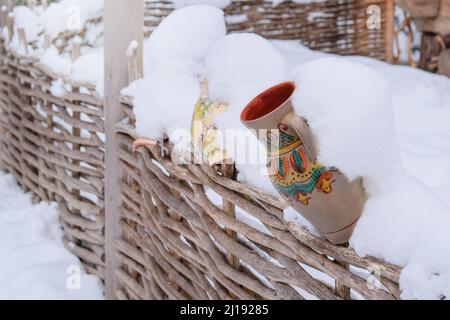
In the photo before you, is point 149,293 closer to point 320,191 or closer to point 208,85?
point 208,85

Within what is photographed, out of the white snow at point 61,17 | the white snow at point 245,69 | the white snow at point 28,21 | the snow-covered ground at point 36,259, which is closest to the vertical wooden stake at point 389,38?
the white snow at point 61,17

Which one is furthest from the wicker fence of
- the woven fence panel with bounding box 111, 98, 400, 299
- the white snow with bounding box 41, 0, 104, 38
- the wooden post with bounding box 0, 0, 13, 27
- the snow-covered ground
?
the white snow with bounding box 41, 0, 104, 38

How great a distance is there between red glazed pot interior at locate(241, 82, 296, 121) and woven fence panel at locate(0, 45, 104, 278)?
215 centimetres

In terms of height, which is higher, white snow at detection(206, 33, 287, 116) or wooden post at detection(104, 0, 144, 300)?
white snow at detection(206, 33, 287, 116)

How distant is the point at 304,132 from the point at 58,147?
3339 mm

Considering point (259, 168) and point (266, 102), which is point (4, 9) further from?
point (266, 102)

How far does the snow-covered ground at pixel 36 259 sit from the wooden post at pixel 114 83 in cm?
26

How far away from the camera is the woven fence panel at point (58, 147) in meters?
3.80

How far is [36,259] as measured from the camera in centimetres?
401

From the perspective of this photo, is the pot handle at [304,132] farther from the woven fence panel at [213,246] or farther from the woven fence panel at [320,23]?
the woven fence panel at [320,23]

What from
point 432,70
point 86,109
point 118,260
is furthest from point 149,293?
point 432,70

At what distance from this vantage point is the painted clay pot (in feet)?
4.58

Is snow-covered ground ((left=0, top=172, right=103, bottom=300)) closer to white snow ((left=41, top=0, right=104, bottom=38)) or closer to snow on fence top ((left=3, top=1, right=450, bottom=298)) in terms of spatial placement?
snow on fence top ((left=3, top=1, right=450, bottom=298))

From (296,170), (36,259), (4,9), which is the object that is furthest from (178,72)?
(4,9)
